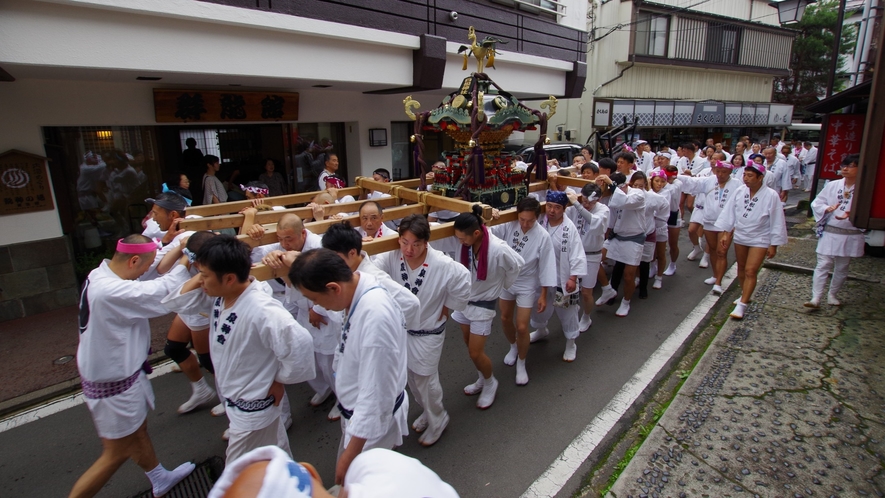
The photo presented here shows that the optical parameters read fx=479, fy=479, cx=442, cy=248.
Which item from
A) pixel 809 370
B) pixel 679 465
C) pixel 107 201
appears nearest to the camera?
pixel 679 465

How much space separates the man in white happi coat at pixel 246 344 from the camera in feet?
8.59

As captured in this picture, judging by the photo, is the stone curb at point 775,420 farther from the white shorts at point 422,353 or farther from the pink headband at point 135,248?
the pink headband at point 135,248

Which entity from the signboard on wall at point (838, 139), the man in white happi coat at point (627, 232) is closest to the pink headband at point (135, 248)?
the man in white happi coat at point (627, 232)

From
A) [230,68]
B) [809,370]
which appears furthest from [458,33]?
[809,370]

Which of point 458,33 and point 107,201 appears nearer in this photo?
point 107,201

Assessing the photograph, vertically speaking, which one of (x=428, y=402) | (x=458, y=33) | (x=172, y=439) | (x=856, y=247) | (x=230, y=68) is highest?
(x=458, y=33)

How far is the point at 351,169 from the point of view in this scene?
33.7ft

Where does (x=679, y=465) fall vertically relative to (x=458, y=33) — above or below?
below

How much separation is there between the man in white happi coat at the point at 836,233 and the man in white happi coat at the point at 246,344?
21.1 ft

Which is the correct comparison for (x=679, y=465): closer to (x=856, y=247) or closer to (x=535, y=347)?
(x=535, y=347)

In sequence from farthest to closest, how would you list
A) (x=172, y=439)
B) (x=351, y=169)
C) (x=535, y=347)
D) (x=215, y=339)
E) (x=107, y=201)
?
(x=351, y=169)
(x=107, y=201)
(x=535, y=347)
(x=172, y=439)
(x=215, y=339)

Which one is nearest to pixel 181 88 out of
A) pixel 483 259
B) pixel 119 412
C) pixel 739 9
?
pixel 119 412

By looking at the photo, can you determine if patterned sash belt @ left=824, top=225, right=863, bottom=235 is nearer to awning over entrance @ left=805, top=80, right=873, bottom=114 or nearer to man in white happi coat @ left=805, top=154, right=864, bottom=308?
man in white happi coat @ left=805, top=154, right=864, bottom=308

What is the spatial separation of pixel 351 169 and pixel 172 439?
716cm
